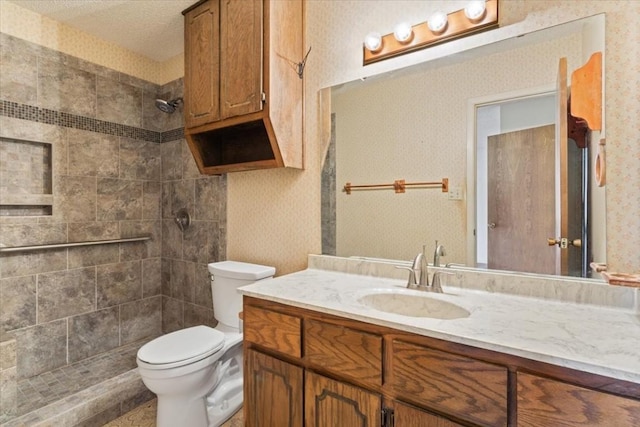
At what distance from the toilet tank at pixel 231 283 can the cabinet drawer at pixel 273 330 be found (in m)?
0.52

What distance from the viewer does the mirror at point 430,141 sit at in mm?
1224

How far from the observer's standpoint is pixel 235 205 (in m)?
2.22

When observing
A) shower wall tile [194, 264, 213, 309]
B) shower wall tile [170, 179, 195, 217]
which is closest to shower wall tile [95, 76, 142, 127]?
shower wall tile [170, 179, 195, 217]

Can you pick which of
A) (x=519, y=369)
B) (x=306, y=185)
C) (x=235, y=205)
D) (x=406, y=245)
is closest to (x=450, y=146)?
(x=406, y=245)

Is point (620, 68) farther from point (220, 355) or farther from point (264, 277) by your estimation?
point (220, 355)

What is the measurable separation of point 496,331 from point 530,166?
2.36 feet

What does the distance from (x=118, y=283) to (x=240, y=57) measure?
1.98 m

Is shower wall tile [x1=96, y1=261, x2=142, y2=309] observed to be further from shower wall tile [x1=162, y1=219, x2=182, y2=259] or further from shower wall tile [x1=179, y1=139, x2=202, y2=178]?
shower wall tile [x1=179, y1=139, x2=202, y2=178]

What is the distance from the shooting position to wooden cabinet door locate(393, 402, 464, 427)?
0.89 metres

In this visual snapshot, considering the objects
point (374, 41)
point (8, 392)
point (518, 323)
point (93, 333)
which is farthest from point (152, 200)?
point (518, 323)

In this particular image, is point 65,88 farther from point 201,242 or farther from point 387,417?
point 387,417

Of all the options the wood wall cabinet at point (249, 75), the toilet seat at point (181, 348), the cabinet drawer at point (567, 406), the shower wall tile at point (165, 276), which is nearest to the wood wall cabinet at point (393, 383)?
the cabinet drawer at point (567, 406)

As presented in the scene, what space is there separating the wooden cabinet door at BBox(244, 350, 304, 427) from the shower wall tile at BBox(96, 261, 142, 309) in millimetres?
1715

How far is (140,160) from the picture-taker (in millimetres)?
2664
